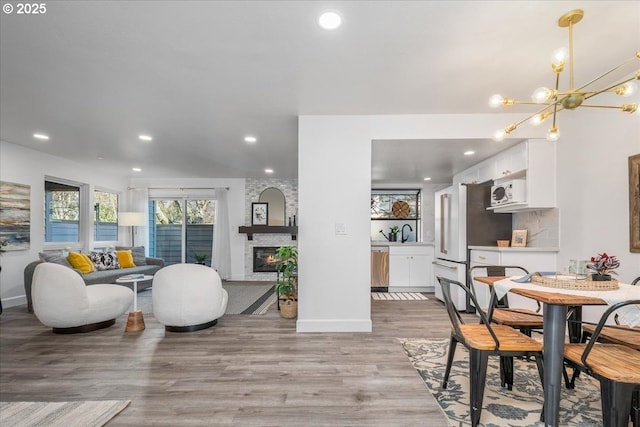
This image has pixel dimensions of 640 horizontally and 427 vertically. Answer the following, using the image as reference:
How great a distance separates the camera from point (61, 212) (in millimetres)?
5535

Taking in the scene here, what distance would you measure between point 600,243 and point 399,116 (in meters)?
2.26

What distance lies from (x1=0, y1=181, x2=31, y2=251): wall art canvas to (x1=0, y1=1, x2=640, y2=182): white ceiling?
115 centimetres

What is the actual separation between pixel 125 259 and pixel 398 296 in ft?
16.7

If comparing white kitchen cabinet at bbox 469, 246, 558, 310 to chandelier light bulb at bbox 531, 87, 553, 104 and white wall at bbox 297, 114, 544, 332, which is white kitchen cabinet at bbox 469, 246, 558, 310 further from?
chandelier light bulb at bbox 531, 87, 553, 104

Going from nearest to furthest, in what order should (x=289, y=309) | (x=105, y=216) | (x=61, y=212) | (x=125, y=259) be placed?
1. (x=289, y=309)
2. (x=61, y=212)
3. (x=125, y=259)
4. (x=105, y=216)

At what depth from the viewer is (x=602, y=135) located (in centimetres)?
282

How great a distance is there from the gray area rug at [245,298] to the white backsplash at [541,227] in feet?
12.0

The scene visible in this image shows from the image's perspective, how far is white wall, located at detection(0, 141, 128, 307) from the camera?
14.7 feet

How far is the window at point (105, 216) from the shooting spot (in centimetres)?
631

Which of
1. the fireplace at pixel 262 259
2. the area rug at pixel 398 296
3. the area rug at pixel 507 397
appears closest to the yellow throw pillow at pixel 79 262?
the fireplace at pixel 262 259

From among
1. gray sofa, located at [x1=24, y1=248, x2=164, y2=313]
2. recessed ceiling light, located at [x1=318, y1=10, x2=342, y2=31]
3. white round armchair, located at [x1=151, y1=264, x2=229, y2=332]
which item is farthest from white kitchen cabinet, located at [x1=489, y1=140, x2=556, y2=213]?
gray sofa, located at [x1=24, y1=248, x2=164, y2=313]

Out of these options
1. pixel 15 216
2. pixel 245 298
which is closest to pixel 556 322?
pixel 245 298

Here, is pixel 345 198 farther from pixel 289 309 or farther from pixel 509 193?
pixel 509 193

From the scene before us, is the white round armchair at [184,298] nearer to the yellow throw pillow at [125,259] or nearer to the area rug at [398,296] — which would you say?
the area rug at [398,296]
